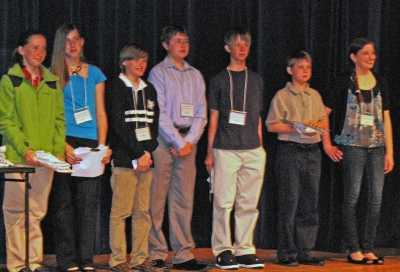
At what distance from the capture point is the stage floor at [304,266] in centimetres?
508

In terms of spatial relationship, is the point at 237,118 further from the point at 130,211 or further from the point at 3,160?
the point at 3,160

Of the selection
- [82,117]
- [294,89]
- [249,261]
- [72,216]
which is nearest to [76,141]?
[82,117]

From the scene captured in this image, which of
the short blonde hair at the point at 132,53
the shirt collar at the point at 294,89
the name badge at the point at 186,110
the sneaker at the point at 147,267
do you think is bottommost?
the sneaker at the point at 147,267

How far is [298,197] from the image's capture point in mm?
5352

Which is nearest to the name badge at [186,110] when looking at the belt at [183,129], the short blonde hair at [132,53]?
the belt at [183,129]

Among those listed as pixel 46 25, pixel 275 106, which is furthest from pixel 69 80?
pixel 275 106

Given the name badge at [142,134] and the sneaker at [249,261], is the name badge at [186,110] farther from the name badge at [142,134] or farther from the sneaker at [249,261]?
the sneaker at [249,261]

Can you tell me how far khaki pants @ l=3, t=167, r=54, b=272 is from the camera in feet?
14.5

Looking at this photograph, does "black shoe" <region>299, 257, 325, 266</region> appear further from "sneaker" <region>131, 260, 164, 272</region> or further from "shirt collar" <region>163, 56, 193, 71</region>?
"shirt collar" <region>163, 56, 193, 71</region>

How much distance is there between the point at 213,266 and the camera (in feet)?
16.7

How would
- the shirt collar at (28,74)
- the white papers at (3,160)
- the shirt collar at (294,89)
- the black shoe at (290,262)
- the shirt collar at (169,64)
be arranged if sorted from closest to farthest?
1. the white papers at (3,160)
2. the shirt collar at (28,74)
3. the shirt collar at (169,64)
4. the black shoe at (290,262)
5. the shirt collar at (294,89)

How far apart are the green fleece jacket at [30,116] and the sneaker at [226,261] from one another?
1.39 m

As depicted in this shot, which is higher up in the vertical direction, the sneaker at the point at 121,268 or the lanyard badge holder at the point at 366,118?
the lanyard badge holder at the point at 366,118

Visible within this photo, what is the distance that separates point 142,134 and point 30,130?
74 centimetres
